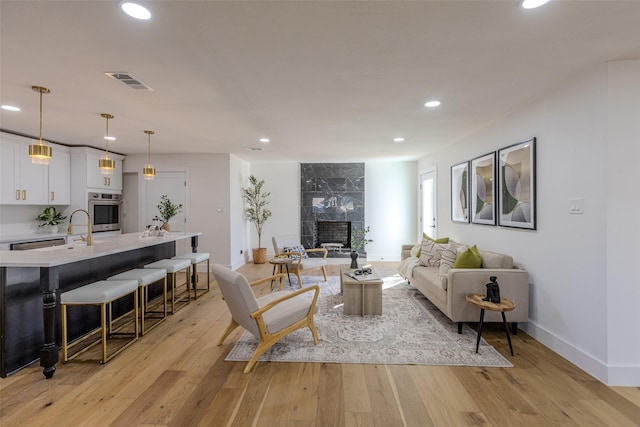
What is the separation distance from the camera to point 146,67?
2400mm

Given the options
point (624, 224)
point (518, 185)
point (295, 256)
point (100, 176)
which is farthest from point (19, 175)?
point (624, 224)

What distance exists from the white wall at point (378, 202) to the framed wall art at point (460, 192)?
2302 millimetres

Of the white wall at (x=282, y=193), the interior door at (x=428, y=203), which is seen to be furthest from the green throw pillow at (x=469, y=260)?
the white wall at (x=282, y=193)

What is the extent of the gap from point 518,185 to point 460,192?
4.99ft

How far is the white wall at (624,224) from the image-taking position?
2.33 meters

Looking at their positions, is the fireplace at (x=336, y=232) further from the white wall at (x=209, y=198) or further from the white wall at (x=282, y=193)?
the white wall at (x=209, y=198)

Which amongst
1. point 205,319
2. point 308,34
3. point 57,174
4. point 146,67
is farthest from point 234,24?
point 57,174

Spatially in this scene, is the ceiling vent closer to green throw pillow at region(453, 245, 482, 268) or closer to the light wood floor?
the light wood floor

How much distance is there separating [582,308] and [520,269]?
30.8 inches

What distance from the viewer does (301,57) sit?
2.25m

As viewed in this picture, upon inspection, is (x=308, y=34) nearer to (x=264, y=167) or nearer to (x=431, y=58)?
(x=431, y=58)

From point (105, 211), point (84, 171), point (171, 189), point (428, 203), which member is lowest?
point (105, 211)

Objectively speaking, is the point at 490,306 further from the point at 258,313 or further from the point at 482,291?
the point at 258,313

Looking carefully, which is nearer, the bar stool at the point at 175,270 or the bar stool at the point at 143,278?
the bar stool at the point at 143,278
